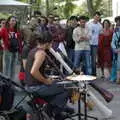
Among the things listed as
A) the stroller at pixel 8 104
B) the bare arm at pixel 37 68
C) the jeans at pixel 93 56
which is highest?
the bare arm at pixel 37 68

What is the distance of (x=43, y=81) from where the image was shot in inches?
316

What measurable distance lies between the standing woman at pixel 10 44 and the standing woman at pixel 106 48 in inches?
108

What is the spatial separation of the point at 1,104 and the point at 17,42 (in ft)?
19.5

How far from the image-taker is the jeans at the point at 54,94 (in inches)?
306

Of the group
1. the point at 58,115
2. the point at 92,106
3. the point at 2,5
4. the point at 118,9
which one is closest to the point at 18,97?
the point at 92,106

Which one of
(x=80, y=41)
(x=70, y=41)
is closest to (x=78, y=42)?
(x=80, y=41)

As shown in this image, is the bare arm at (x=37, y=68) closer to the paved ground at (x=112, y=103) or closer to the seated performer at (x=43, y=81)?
the seated performer at (x=43, y=81)

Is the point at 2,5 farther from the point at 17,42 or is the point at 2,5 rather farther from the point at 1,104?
the point at 1,104

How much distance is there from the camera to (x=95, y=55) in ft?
53.1

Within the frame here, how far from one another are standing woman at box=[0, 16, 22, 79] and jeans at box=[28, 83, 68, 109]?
6206 millimetres

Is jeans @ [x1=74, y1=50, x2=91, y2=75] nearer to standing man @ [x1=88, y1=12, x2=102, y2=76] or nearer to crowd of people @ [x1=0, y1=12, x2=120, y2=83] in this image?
crowd of people @ [x1=0, y1=12, x2=120, y2=83]

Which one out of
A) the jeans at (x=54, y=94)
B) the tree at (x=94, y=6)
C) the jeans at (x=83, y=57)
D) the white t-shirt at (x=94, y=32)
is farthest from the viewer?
the tree at (x=94, y=6)

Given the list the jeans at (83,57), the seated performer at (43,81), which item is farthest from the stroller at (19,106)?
the jeans at (83,57)

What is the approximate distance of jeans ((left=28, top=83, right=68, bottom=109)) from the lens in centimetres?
776
